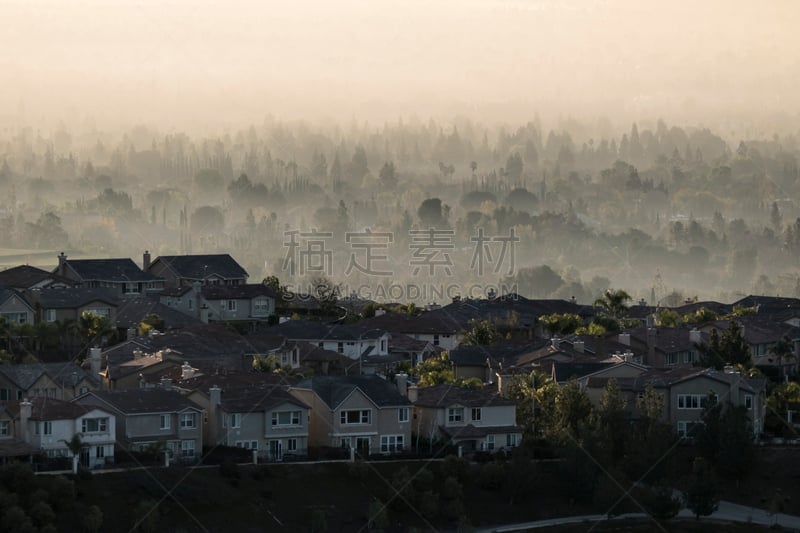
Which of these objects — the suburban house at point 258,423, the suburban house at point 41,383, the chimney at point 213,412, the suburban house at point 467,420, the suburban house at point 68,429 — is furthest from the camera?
the suburban house at point 467,420

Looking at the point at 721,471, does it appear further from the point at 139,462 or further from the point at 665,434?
the point at 139,462

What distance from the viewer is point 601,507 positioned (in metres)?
90.4

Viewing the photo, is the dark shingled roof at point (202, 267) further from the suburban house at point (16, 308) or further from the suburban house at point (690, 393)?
the suburban house at point (690, 393)

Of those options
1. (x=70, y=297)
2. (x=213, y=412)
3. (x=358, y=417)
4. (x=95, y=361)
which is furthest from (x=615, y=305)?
(x=213, y=412)

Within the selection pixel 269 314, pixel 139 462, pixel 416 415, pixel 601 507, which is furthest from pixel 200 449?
pixel 269 314

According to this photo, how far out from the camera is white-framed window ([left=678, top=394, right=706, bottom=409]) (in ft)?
339

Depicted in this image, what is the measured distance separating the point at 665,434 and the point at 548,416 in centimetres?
640

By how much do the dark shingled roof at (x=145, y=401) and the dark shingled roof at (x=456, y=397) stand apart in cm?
1304

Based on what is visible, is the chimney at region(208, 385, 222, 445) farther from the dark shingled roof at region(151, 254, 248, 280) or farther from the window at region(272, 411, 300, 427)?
the dark shingled roof at region(151, 254, 248, 280)

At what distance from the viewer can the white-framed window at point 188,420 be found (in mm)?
89750

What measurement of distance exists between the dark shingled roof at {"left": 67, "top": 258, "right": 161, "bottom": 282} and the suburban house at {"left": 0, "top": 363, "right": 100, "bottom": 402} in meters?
44.3

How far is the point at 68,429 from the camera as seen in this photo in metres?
85.7

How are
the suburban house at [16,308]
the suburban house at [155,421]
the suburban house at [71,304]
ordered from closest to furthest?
the suburban house at [155,421] → the suburban house at [16,308] → the suburban house at [71,304]

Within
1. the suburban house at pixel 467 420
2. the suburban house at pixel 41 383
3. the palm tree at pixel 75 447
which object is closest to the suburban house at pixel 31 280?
the suburban house at pixel 41 383
